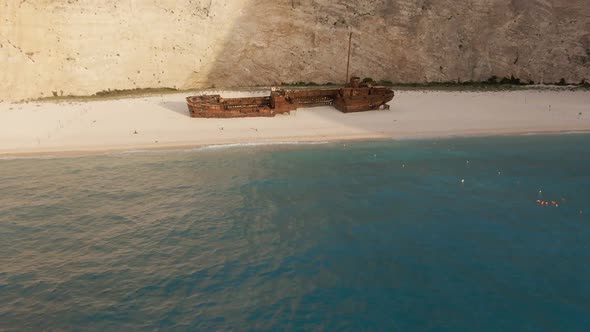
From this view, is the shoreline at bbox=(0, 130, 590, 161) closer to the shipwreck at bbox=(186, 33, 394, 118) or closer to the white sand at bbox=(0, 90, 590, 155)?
the white sand at bbox=(0, 90, 590, 155)

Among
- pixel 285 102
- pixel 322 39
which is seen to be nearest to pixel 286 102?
pixel 285 102

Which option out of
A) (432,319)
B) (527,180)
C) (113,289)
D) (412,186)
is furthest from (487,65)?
(113,289)

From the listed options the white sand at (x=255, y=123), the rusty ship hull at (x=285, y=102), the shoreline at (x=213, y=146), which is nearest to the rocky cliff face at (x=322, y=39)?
the white sand at (x=255, y=123)

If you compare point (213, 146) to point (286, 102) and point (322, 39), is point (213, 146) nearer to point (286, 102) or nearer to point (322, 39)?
point (286, 102)

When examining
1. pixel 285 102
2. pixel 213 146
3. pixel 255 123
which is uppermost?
pixel 285 102

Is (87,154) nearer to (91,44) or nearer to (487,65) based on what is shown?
(91,44)

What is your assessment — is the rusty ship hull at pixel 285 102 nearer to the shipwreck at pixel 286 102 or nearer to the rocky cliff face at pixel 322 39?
the shipwreck at pixel 286 102

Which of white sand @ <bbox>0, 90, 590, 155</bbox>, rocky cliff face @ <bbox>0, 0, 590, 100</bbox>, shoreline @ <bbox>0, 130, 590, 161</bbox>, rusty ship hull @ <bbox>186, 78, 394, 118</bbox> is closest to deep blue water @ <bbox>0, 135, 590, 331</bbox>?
shoreline @ <bbox>0, 130, 590, 161</bbox>
